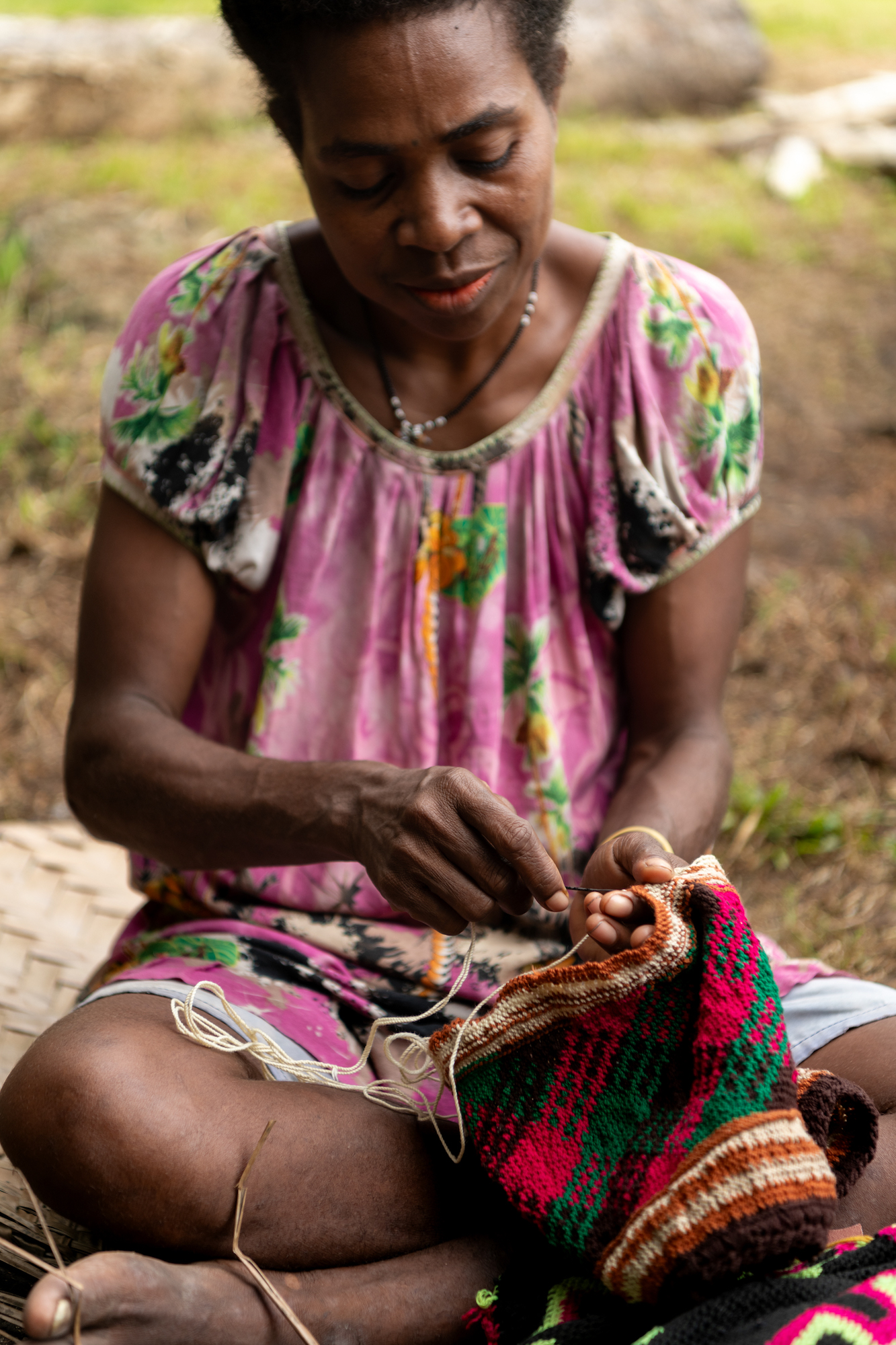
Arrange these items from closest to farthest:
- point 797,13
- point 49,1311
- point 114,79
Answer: point 49,1311 → point 114,79 → point 797,13

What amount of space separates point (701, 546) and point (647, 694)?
0.20 metres

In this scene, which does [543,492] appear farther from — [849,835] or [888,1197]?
[849,835]

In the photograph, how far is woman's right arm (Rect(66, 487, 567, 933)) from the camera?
48.2 inches

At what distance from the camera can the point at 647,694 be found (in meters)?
1.66

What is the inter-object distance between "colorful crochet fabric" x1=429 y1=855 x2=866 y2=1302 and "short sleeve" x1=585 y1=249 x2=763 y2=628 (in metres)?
0.45

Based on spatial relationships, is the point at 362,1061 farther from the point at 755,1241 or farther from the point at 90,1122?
the point at 755,1241

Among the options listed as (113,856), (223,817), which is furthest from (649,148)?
(223,817)

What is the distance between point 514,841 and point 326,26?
808mm

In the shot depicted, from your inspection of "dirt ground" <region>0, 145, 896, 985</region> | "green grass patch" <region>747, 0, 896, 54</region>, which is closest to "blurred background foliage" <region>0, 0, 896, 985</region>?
"dirt ground" <region>0, 145, 896, 985</region>

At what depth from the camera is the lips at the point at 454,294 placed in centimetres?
139

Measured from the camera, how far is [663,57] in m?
6.89

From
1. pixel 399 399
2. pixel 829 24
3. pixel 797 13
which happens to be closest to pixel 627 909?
pixel 399 399

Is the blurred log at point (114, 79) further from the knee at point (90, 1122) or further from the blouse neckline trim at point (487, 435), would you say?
the knee at point (90, 1122)

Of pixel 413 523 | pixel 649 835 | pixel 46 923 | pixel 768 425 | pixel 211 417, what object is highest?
pixel 211 417
